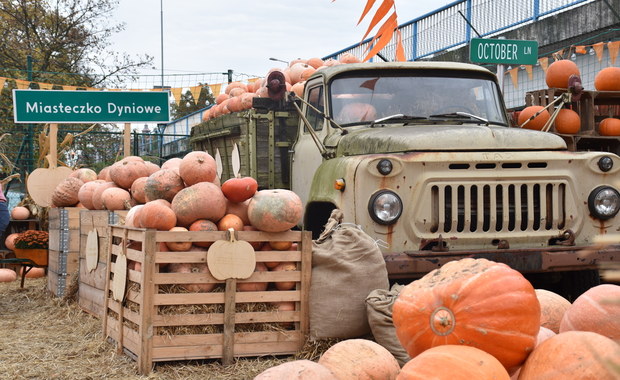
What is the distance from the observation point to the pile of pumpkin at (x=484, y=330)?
241 cm

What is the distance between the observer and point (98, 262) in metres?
6.68

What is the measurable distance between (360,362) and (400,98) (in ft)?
12.5

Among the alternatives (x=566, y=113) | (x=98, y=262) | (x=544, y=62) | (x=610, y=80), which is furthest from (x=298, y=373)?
(x=544, y=62)

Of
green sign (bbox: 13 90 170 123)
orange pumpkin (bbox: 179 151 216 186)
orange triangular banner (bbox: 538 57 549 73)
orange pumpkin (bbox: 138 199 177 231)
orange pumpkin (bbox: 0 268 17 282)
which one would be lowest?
orange pumpkin (bbox: 0 268 17 282)

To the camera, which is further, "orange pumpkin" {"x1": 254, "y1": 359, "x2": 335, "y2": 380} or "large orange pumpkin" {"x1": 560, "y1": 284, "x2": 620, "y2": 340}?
"large orange pumpkin" {"x1": 560, "y1": 284, "x2": 620, "y2": 340}

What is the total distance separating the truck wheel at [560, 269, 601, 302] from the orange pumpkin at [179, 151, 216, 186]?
3.02 metres

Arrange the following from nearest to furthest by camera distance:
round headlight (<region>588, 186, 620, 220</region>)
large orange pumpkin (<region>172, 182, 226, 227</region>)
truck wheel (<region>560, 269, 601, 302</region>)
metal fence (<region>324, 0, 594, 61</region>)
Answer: large orange pumpkin (<region>172, 182, 226, 227</region>) < round headlight (<region>588, 186, 620, 220</region>) < truck wheel (<region>560, 269, 601, 302</region>) < metal fence (<region>324, 0, 594, 61</region>)

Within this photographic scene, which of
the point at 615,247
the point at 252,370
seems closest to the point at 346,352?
the point at 252,370

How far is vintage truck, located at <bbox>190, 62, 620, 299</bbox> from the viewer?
5.29 meters

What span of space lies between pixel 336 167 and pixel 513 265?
1.51m

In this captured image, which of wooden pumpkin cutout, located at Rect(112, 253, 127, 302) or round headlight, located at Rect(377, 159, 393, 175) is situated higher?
round headlight, located at Rect(377, 159, 393, 175)

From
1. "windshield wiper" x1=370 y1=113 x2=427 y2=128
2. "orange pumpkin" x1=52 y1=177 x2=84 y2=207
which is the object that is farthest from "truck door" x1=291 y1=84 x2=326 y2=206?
"orange pumpkin" x1=52 y1=177 x2=84 y2=207

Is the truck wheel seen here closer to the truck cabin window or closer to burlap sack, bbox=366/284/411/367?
burlap sack, bbox=366/284/411/367

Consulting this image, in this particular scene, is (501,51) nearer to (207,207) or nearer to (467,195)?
(467,195)
